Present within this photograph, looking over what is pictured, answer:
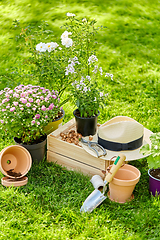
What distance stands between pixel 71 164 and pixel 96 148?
36cm

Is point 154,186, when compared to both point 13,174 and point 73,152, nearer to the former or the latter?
point 73,152

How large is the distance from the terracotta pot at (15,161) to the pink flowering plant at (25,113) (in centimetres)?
13

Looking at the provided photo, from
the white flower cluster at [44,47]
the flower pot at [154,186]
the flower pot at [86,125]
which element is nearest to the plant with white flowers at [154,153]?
the flower pot at [154,186]

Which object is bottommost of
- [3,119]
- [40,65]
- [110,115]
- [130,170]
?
[110,115]

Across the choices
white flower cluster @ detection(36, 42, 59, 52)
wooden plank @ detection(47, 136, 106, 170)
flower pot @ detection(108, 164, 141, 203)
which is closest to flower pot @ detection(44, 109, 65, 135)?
wooden plank @ detection(47, 136, 106, 170)

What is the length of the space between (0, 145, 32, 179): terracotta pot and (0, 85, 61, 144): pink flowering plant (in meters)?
0.13

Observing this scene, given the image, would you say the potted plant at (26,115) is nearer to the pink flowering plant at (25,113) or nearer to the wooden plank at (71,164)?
the pink flowering plant at (25,113)

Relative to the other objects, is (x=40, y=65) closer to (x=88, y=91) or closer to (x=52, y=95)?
(x=52, y=95)

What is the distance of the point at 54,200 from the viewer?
2.61 meters

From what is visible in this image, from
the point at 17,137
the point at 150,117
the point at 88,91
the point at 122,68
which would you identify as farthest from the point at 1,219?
the point at 122,68

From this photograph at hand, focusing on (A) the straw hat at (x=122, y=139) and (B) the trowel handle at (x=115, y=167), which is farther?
(A) the straw hat at (x=122, y=139)

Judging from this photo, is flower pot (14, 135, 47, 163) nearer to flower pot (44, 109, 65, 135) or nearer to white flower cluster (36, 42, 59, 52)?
flower pot (44, 109, 65, 135)

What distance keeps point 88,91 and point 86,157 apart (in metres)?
0.74

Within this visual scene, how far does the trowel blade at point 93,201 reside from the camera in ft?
8.03
